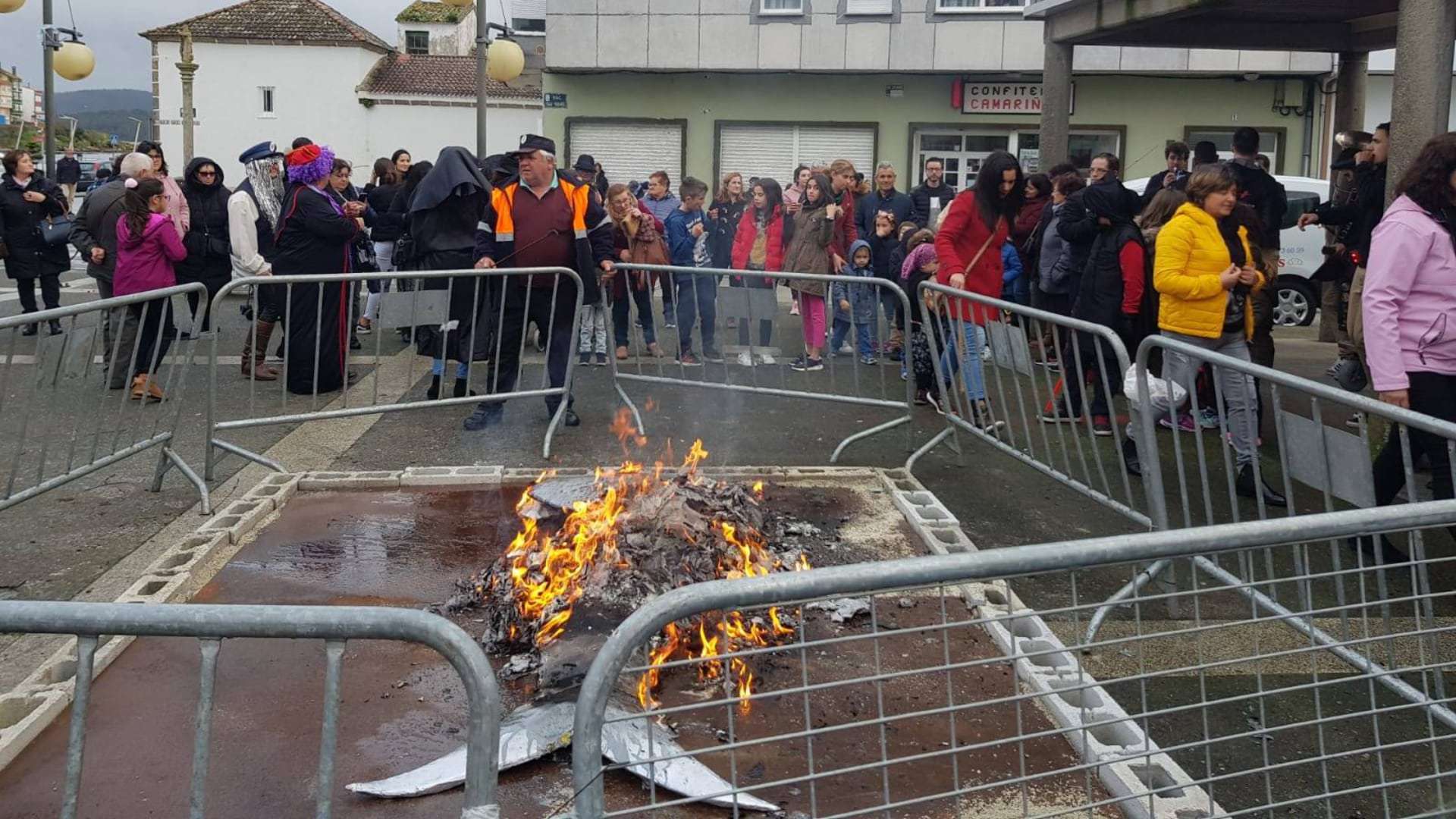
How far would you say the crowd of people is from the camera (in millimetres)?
6551

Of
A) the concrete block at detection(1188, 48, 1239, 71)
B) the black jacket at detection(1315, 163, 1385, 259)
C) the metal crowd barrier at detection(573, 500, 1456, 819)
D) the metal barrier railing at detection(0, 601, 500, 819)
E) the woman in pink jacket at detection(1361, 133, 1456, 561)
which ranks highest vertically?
the concrete block at detection(1188, 48, 1239, 71)

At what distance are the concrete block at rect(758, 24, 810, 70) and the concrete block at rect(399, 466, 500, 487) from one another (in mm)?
20748

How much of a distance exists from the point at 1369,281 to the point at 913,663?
10.2 ft

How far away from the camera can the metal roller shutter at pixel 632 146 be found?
27906 millimetres

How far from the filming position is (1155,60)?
25906 mm

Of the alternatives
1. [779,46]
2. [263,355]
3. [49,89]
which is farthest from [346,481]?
[779,46]

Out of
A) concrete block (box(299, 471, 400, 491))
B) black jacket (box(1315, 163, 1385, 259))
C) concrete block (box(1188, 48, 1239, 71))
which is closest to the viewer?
concrete block (box(299, 471, 400, 491))

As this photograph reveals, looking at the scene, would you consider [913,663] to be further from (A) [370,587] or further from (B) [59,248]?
(B) [59,248]

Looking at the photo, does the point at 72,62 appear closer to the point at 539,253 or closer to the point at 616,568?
the point at 539,253

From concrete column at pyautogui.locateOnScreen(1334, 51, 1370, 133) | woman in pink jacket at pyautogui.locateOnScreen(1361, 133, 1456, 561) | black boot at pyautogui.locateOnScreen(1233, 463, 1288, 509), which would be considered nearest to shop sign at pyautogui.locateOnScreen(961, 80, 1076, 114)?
concrete column at pyautogui.locateOnScreen(1334, 51, 1370, 133)

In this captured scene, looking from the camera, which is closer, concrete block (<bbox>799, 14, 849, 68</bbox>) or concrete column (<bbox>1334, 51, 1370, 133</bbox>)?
concrete column (<bbox>1334, 51, 1370, 133</bbox>)

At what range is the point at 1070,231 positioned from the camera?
9664 mm

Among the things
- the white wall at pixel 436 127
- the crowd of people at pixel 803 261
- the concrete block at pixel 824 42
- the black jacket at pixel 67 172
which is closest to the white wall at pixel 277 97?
the white wall at pixel 436 127

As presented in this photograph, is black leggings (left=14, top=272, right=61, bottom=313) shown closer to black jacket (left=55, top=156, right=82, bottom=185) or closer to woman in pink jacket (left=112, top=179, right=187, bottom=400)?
woman in pink jacket (left=112, top=179, right=187, bottom=400)
